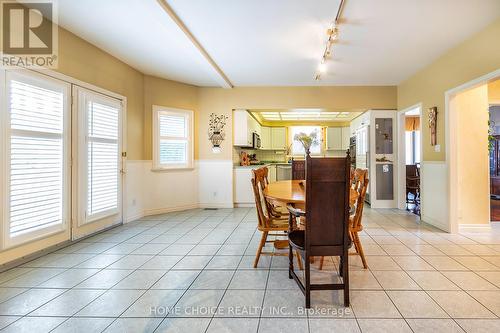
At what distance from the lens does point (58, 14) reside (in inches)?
98.1

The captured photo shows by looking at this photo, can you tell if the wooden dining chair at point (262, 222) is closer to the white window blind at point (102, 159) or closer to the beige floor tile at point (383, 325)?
the beige floor tile at point (383, 325)

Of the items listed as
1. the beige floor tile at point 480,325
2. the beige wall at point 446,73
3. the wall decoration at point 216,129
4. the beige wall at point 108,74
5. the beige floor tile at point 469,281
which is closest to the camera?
the beige floor tile at point 480,325

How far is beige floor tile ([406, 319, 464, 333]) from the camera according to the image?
1429 mm

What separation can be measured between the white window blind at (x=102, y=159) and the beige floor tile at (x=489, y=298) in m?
Result: 4.22

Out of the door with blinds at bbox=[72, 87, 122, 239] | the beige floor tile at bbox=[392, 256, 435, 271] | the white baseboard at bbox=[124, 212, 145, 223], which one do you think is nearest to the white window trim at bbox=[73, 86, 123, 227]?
the door with blinds at bbox=[72, 87, 122, 239]

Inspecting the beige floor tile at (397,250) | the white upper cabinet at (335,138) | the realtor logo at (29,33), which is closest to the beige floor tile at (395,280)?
the beige floor tile at (397,250)

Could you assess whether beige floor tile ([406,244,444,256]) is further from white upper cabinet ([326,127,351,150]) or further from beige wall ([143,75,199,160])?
white upper cabinet ([326,127,351,150])

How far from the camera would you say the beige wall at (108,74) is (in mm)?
2826

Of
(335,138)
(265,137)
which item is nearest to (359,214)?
(265,137)

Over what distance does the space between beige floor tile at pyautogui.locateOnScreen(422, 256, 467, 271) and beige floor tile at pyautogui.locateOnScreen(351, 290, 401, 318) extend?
→ 93 cm

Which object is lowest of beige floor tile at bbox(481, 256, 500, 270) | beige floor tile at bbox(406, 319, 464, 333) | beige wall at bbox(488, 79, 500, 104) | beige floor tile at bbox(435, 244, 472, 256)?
beige floor tile at bbox(406, 319, 464, 333)

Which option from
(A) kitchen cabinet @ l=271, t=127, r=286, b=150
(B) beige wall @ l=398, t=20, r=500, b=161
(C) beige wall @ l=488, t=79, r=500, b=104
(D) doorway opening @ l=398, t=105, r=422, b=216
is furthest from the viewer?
(A) kitchen cabinet @ l=271, t=127, r=286, b=150

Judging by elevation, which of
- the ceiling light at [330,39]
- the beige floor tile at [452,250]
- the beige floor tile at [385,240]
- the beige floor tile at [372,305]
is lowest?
the beige floor tile at [372,305]

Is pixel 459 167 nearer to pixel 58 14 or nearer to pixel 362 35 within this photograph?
pixel 362 35
